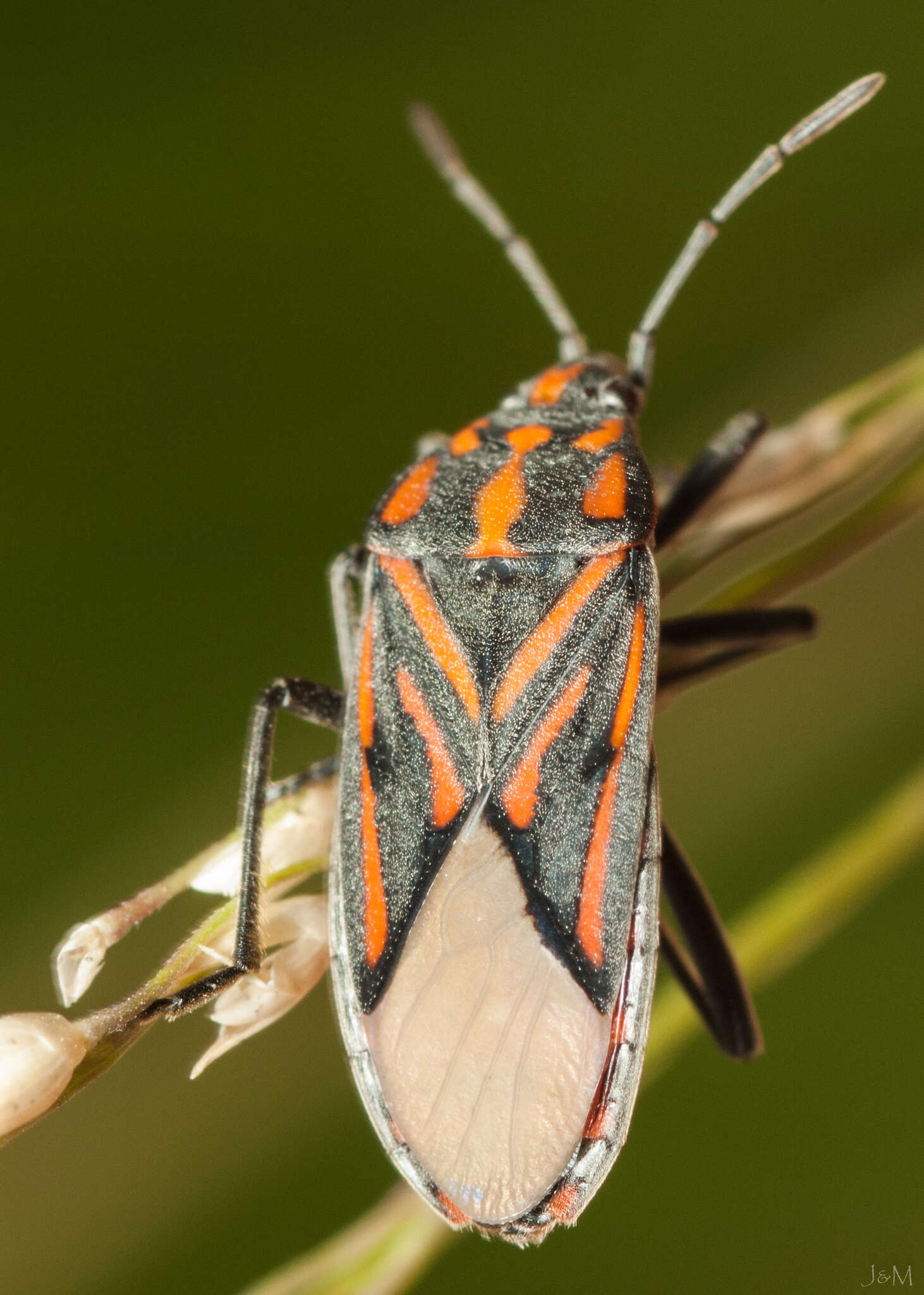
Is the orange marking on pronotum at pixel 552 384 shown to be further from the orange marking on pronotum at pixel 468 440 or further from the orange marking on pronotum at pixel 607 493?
the orange marking on pronotum at pixel 607 493

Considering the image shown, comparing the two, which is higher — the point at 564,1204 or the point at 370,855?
the point at 370,855

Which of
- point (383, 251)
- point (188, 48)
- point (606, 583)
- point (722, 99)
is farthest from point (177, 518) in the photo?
point (722, 99)

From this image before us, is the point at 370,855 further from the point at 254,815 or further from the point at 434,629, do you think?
the point at 434,629

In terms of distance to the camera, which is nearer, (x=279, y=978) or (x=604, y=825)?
(x=279, y=978)

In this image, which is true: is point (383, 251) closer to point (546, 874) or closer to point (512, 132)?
point (512, 132)

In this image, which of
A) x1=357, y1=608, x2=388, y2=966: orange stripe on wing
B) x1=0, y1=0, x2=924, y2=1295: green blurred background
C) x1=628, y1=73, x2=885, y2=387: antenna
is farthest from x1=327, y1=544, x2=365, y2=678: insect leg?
x1=628, y1=73, x2=885, y2=387: antenna

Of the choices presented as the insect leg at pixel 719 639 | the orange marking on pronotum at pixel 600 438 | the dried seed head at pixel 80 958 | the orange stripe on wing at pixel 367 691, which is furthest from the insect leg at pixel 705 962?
the dried seed head at pixel 80 958

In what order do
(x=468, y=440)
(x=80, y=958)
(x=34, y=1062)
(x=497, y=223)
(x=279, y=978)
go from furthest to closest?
(x=497, y=223), (x=468, y=440), (x=279, y=978), (x=80, y=958), (x=34, y=1062)

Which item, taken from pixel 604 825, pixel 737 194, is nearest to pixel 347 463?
pixel 737 194
